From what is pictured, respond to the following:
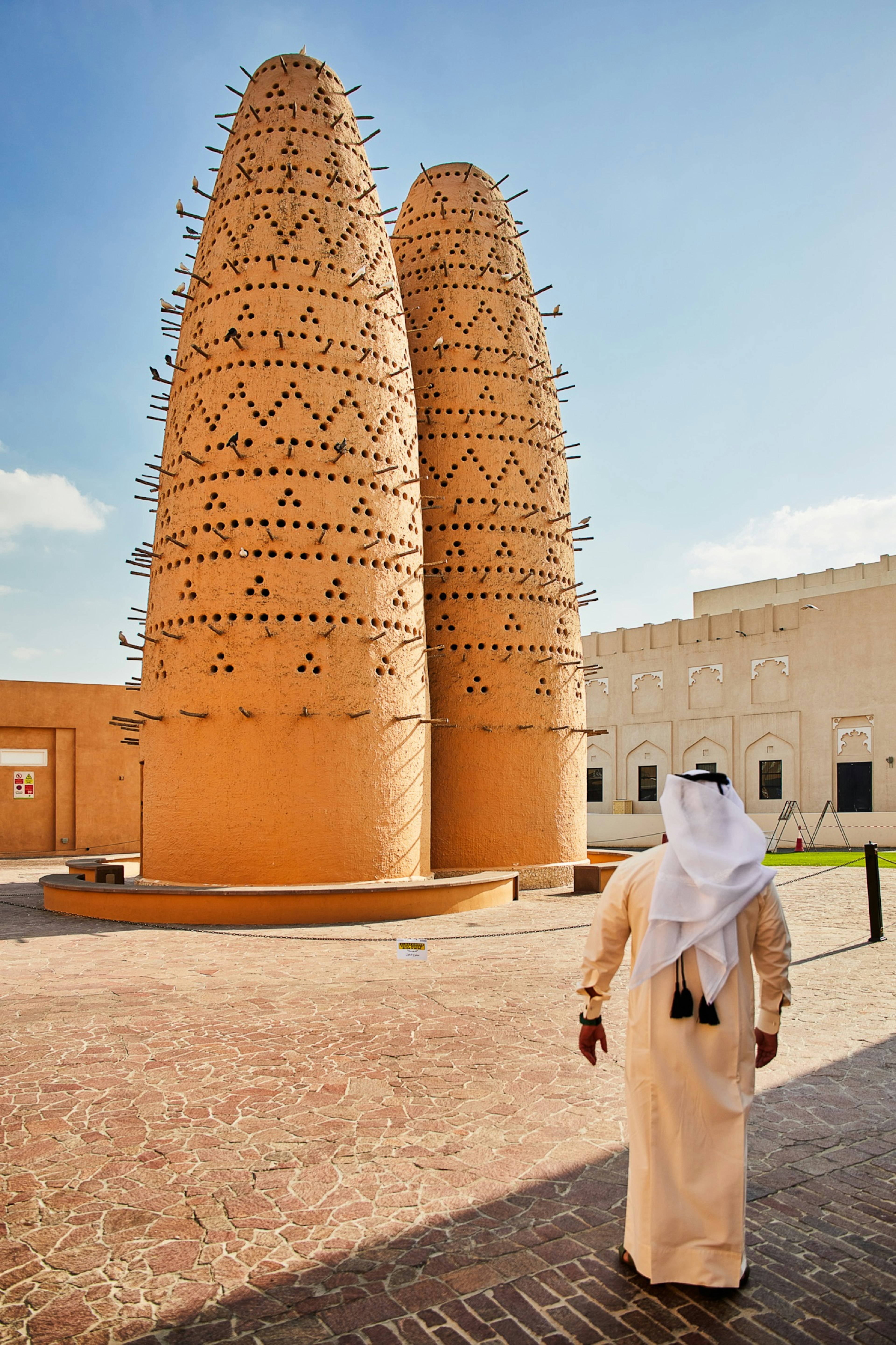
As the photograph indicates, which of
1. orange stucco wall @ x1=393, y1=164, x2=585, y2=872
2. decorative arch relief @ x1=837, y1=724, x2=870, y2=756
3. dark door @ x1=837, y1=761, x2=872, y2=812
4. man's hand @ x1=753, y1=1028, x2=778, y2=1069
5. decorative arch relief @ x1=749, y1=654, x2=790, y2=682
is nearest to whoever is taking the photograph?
man's hand @ x1=753, y1=1028, x2=778, y2=1069

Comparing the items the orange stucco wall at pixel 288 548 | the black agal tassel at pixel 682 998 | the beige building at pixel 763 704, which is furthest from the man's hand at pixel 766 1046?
the beige building at pixel 763 704

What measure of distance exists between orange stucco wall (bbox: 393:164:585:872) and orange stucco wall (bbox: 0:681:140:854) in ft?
37.0

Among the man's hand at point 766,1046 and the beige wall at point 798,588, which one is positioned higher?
the beige wall at point 798,588

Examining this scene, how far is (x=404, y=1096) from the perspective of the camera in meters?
4.46

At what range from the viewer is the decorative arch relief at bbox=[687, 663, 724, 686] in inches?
1208

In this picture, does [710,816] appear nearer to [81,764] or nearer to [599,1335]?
[599,1335]

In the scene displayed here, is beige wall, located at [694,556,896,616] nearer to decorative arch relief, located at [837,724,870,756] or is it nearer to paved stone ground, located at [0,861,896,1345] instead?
decorative arch relief, located at [837,724,870,756]

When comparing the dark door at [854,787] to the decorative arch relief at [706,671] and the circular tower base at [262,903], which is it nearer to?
the decorative arch relief at [706,671]

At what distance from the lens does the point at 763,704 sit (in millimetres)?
29391

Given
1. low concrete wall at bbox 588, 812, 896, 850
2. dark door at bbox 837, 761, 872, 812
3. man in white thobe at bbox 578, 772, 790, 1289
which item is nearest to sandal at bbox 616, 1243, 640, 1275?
man in white thobe at bbox 578, 772, 790, 1289

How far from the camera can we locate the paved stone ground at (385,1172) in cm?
272

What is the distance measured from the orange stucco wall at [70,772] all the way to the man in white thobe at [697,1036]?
2153 centimetres

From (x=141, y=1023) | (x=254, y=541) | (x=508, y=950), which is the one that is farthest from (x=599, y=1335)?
(x=254, y=541)

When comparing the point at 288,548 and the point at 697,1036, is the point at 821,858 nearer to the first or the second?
the point at 288,548
